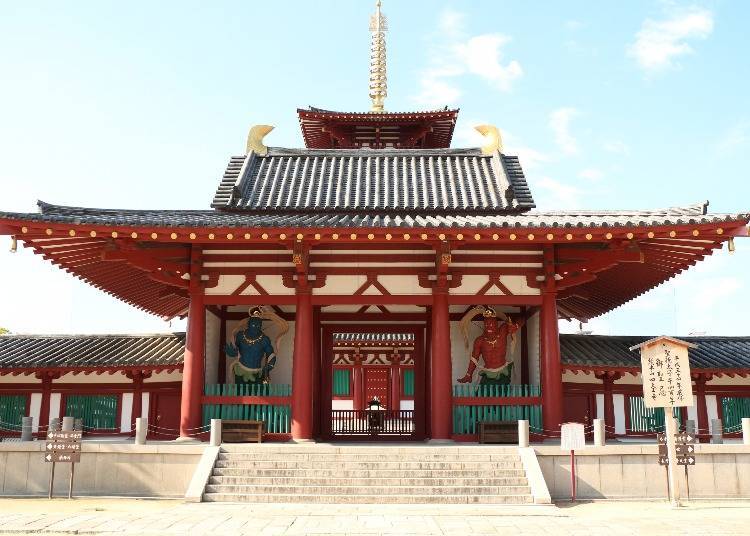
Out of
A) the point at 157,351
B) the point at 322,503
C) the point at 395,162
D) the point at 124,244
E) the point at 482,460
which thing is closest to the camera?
the point at 322,503

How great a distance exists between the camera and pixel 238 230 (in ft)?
43.5

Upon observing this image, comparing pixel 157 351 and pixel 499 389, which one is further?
pixel 157 351

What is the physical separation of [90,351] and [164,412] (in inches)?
105

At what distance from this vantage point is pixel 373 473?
1223 centimetres

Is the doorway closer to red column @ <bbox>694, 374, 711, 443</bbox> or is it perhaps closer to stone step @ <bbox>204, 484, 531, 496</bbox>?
stone step @ <bbox>204, 484, 531, 496</bbox>

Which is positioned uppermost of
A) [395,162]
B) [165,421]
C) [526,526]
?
[395,162]

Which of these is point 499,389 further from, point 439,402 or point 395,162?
point 395,162

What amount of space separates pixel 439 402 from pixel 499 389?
1841 millimetres

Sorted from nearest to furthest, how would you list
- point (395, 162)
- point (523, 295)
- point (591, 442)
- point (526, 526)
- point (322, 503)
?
point (526, 526)
point (322, 503)
point (523, 295)
point (591, 442)
point (395, 162)

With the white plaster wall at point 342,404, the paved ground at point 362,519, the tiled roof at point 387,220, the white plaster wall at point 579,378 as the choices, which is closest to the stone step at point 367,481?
the paved ground at point 362,519

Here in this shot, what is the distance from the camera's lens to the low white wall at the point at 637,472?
40.7ft

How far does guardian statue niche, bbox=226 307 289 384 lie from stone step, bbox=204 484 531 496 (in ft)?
13.5

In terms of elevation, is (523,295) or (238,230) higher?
(238,230)

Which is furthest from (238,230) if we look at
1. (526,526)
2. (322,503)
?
(526,526)
